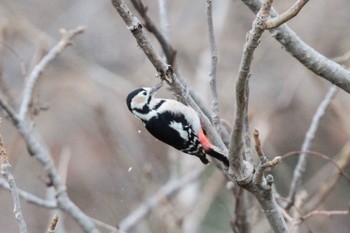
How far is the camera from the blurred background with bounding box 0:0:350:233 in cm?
576

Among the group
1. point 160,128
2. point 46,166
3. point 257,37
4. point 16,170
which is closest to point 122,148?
point 46,166

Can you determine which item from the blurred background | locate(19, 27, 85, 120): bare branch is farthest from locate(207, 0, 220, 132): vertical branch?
the blurred background

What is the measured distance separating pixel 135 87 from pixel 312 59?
335cm

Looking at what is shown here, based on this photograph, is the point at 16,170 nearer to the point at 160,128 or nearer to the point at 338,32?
the point at 338,32

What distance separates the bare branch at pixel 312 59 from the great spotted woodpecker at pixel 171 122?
44 centimetres

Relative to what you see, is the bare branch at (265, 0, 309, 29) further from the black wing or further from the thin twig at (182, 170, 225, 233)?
the thin twig at (182, 170, 225, 233)

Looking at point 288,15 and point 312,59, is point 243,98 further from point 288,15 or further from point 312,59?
point 312,59

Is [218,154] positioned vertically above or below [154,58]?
below

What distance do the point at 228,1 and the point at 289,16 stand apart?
371 centimetres

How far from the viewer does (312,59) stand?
105 inches

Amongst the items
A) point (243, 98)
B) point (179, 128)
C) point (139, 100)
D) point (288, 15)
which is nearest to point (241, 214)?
point (179, 128)

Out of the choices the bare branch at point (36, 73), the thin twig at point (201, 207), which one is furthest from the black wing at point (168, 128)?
the thin twig at point (201, 207)

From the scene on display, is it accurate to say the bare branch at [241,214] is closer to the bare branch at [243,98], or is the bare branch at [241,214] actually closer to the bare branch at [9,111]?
the bare branch at [243,98]

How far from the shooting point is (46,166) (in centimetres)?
315
